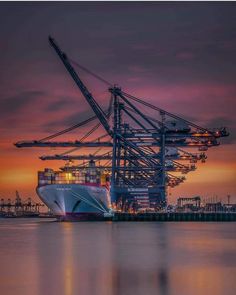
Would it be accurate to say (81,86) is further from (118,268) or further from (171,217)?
(118,268)

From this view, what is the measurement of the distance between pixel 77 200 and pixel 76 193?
5.27 ft

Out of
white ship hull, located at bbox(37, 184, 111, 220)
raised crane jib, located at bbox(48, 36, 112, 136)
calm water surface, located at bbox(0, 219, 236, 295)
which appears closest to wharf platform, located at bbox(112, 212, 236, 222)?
white ship hull, located at bbox(37, 184, 111, 220)

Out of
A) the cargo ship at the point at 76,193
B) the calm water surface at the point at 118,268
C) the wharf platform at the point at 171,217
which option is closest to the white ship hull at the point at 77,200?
the cargo ship at the point at 76,193

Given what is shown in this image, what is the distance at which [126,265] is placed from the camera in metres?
37.8

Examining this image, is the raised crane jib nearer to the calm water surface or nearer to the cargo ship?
the cargo ship

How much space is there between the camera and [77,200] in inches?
4016

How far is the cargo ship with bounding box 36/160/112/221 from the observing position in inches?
3984

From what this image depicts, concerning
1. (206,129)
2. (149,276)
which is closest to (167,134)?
(206,129)

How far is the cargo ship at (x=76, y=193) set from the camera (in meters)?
101

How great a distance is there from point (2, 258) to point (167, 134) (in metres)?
56.2

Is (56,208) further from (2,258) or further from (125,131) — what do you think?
(2,258)

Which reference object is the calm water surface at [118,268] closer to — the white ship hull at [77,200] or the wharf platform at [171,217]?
the white ship hull at [77,200]

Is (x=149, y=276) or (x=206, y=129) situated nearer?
(x=149, y=276)

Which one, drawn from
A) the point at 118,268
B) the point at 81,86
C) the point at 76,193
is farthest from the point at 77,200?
the point at 118,268
